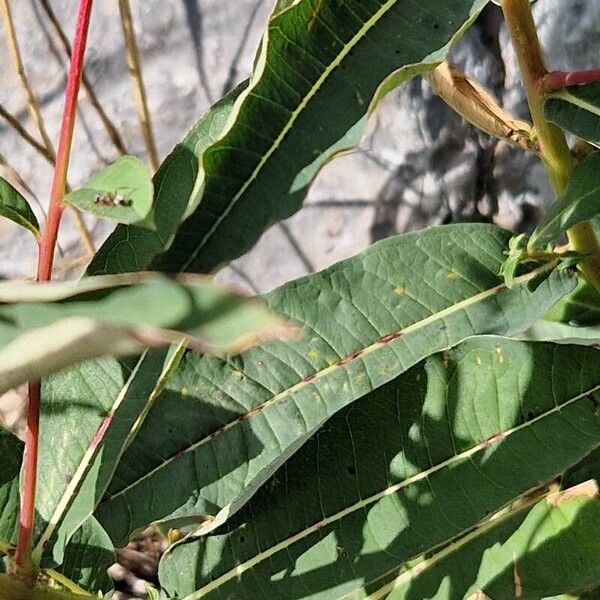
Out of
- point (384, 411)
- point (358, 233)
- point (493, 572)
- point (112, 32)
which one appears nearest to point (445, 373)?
point (384, 411)

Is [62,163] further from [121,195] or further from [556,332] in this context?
[556,332]

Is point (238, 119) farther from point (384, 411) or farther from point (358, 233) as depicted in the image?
point (358, 233)

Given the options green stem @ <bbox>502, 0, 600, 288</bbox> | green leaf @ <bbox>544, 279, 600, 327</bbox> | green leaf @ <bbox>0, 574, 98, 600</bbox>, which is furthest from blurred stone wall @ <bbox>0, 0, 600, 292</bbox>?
green leaf @ <bbox>0, 574, 98, 600</bbox>

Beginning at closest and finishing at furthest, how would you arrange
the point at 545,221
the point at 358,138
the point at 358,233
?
the point at 358,138
the point at 545,221
the point at 358,233

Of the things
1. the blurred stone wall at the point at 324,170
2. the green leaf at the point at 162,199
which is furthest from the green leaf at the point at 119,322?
the blurred stone wall at the point at 324,170

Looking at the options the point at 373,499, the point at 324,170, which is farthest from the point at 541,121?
the point at 324,170

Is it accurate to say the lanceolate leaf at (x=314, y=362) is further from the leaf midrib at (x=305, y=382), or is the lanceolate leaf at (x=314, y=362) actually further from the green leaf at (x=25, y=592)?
the green leaf at (x=25, y=592)
